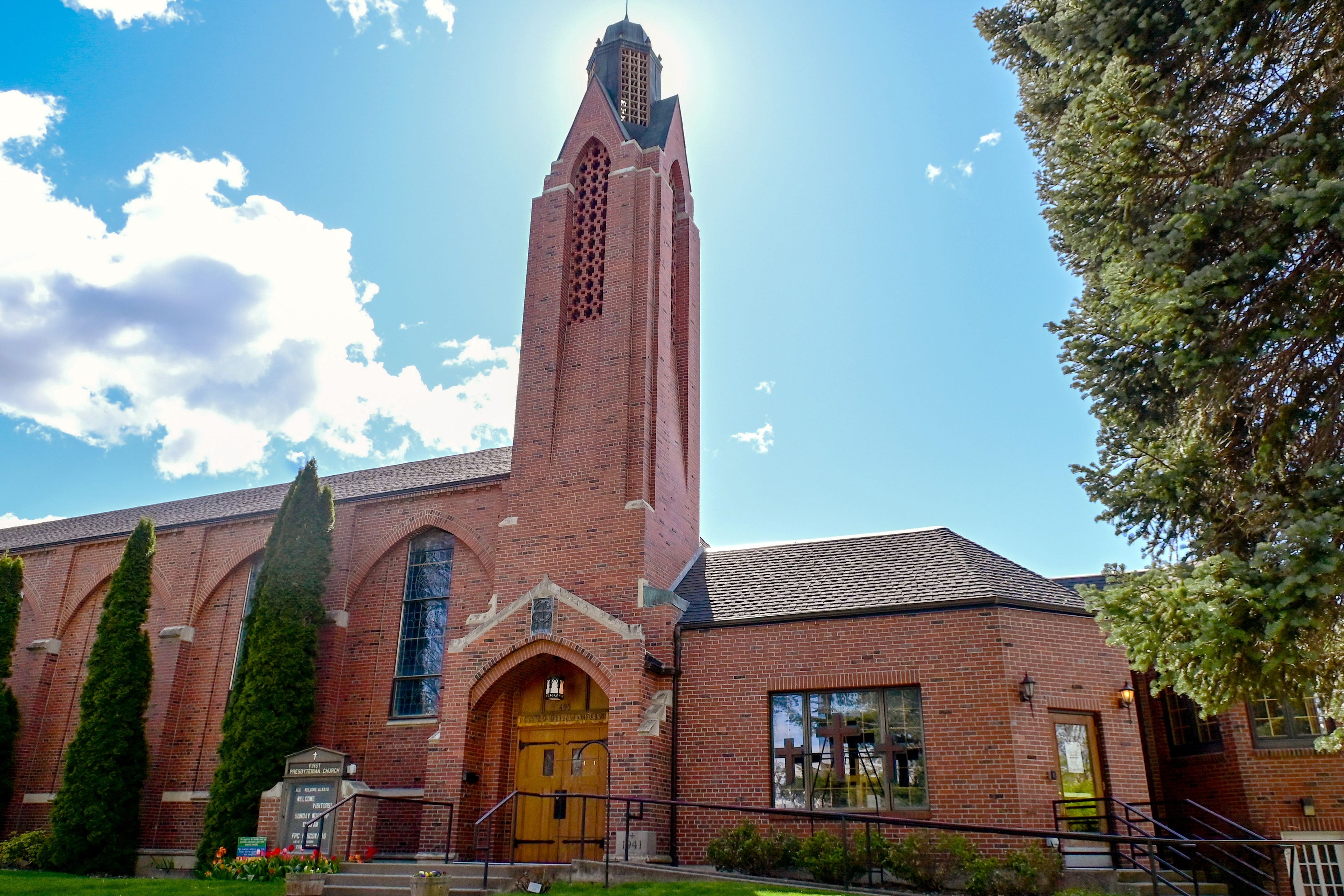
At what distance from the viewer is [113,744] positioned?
65.0 feet

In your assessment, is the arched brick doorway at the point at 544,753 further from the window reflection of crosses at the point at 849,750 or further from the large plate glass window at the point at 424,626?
the window reflection of crosses at the point at 849,750

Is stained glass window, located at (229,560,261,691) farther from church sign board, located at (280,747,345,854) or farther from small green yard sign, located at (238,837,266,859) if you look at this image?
small green yard sign, located at (238,837,266,859)

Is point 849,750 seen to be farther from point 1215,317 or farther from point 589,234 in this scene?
point 589,234

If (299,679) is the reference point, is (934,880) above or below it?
below

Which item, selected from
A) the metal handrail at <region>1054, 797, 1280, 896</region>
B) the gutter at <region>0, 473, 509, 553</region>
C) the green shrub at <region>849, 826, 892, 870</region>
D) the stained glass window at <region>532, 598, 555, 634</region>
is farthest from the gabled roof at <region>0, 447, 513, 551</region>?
the metal handrail at <region>1054, 797, 1280, 896</region>

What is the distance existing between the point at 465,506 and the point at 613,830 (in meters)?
8.01

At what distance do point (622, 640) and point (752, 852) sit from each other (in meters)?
3.71

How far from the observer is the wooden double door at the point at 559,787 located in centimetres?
1628

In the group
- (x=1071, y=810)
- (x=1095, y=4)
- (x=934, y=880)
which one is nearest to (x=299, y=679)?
(x=934, y=880)

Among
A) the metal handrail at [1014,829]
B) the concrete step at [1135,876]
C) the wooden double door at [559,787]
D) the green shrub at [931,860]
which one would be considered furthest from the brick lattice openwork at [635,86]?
the concrete step at [1135,876]

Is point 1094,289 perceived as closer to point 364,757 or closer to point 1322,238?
point 1322,238

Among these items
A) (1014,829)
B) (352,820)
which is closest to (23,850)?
(352,820)

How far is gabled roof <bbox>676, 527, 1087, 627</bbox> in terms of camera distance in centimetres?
1551

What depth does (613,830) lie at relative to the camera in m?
14.8
